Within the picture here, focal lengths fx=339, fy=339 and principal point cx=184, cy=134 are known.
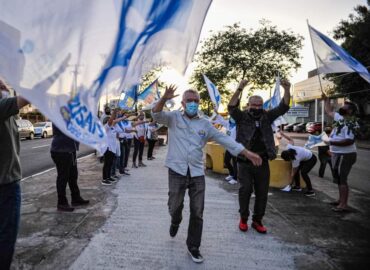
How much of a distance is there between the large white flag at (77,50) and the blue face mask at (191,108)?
1.38m

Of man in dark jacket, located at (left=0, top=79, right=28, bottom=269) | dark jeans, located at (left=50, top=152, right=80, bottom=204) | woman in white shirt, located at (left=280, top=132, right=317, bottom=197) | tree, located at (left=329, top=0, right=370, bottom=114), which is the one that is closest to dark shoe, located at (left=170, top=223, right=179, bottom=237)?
man in dark jacket, located at (left=0, top=79, right=28, bottom=269)

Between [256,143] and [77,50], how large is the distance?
323 centimetres

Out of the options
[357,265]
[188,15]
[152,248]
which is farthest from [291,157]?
[188,15]

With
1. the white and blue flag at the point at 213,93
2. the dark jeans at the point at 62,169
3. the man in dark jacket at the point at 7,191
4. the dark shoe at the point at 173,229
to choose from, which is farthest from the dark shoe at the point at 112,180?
the man in dark jacket at the point at 7,191

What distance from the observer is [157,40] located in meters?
2.41

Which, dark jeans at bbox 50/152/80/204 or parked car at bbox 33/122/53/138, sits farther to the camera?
parked car at bbox 33/122/53/138

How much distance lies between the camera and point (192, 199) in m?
3.84

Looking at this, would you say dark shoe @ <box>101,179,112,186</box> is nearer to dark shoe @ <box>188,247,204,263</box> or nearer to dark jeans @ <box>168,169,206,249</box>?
dark jeans @ <box>168,169,206,249</box>

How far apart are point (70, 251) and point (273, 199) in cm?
415

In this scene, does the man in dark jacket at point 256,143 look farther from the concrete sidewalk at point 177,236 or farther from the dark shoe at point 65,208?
the dark shoe at point 65,208

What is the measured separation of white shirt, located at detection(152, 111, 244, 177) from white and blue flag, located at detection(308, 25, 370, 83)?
2.03m

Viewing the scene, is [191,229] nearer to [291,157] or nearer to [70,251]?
[70,251]

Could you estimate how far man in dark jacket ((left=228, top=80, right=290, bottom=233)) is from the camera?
460cm

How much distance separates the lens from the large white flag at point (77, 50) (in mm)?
1652
